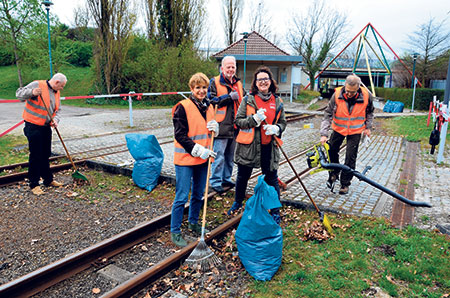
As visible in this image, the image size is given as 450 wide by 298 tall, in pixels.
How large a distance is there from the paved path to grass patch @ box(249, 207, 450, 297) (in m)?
0.61

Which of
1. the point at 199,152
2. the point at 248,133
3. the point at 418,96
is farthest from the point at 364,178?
the point at 418,96

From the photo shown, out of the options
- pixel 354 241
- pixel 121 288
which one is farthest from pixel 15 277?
pixel 354 241

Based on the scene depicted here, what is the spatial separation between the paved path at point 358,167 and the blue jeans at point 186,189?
1.80 meters

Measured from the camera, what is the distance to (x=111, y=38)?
2312 centimetres

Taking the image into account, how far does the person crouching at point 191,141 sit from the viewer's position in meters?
3.85

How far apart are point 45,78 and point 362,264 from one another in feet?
114

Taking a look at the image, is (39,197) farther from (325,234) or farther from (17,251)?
(325,234)

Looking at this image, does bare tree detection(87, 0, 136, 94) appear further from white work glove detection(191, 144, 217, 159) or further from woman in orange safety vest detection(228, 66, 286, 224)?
white work glove detection(191, 144, 217, 159)

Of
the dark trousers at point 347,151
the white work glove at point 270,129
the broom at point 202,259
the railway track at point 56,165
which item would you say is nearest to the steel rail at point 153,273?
the broom at point 202,259

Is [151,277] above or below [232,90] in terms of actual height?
below

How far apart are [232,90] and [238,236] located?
2.68 m

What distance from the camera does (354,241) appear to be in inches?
162

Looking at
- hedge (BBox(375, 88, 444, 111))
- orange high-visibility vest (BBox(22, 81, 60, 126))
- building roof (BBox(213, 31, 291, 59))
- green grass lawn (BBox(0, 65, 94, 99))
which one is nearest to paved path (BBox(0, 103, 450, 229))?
orange high-visibility vest (BBox(22, 81, 60, 126))

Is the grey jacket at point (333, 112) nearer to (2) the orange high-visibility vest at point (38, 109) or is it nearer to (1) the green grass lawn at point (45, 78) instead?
(2) the orange high-visibility vest at point (38, 109)
